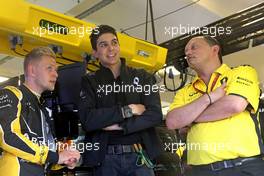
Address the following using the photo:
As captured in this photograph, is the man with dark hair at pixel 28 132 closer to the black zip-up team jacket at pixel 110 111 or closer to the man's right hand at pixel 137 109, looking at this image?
the black zip-up team jacket at pixel 110 111

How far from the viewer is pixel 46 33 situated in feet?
8.70

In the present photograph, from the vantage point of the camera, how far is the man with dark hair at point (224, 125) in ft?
6.95

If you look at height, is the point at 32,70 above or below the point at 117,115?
above

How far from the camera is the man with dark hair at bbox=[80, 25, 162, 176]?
7.52 feet

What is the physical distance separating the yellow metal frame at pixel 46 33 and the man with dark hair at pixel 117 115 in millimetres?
303

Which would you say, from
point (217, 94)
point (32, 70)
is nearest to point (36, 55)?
point (32, 70)

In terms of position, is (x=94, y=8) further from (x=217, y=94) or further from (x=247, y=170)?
(x=247, y=170)

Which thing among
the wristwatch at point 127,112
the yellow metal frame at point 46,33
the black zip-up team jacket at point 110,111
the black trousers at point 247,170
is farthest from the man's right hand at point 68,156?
the yellow metal frame at point 46,33

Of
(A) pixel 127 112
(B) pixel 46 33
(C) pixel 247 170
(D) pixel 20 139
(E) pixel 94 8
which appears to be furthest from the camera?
(E) pixel 94 8

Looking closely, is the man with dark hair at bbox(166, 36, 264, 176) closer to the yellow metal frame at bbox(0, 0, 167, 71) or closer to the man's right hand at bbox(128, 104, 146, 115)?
the man's right hand at bbox(128, 104, 146, 115)

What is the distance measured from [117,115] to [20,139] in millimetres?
640

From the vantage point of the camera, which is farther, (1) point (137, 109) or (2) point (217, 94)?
(1) point (137, 109)

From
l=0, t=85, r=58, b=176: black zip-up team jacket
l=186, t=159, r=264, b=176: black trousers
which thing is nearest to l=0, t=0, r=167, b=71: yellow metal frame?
l=0, t=85, r=58, b=176: black zip-up team jacket

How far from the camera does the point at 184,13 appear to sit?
5012 millimetres
